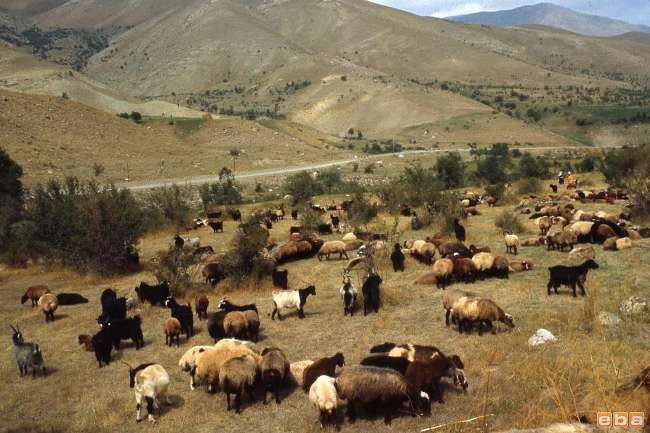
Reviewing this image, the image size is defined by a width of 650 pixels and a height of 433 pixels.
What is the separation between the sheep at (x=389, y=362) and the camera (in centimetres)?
809

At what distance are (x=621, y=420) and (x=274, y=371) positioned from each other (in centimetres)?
487

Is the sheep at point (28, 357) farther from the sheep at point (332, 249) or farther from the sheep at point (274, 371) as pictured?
the sheep at point (332, 249)

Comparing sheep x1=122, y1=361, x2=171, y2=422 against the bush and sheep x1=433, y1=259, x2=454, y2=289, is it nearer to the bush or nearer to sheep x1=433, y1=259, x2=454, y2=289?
sheep x1=433, y1=259, x2=454, y2=289

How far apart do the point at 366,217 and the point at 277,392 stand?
1682cm

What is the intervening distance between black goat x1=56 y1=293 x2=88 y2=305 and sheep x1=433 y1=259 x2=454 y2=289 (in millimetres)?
10279

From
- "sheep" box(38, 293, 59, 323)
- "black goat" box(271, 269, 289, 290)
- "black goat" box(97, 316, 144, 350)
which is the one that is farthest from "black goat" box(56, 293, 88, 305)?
"black goat" box(271, 269, 289, 290)

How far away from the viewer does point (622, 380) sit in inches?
285

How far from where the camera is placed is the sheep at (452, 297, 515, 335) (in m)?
9.84

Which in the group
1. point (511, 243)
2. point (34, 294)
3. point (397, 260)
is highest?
point (511, 243)

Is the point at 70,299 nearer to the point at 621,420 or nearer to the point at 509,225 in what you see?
the point at 621,420

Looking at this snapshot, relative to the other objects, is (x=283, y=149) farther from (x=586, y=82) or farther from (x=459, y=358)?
(x=586, y=82)

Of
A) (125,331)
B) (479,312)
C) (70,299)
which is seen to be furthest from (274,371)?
(70,299)

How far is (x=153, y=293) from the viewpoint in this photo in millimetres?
14078

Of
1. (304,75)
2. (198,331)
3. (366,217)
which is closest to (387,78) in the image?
(304,75)
